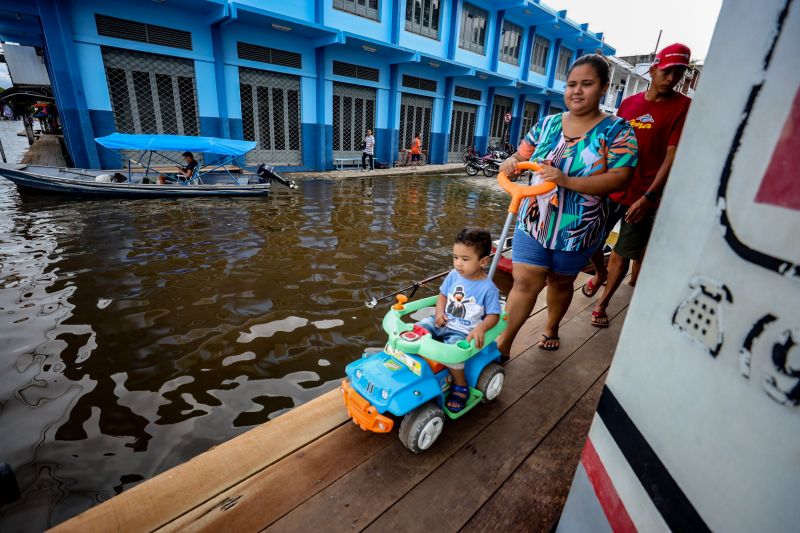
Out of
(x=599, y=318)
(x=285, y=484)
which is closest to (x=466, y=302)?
(x=285, y=484)

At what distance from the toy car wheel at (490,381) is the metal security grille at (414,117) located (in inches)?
660

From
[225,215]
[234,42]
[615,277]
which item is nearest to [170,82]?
[234,42]

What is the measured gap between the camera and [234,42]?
38.4 ft

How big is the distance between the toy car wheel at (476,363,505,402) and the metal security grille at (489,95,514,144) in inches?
877

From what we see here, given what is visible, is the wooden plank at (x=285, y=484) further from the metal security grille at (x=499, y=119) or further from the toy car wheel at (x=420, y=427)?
the metal security grille at (x=499, y=119)

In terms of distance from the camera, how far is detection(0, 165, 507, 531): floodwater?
2.39 m

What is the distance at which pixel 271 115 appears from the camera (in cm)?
1327

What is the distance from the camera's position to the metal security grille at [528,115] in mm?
24203

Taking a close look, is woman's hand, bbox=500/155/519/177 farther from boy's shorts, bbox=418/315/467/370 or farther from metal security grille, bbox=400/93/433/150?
metal security grille, bbox=400/93/433/150

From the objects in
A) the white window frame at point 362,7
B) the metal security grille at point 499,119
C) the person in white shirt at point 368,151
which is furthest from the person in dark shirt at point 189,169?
the metal security grille at point 499,119

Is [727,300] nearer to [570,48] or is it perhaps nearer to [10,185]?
[10,185]

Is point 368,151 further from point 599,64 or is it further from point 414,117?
point 599,64

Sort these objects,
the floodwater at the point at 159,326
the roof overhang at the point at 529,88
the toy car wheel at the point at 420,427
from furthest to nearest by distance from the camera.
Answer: the roof overhang at the point at 529,88
the floodwater at the point at 159,326
the toy car wheel at the point at 420,427

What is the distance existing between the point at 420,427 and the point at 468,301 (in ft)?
2.54
